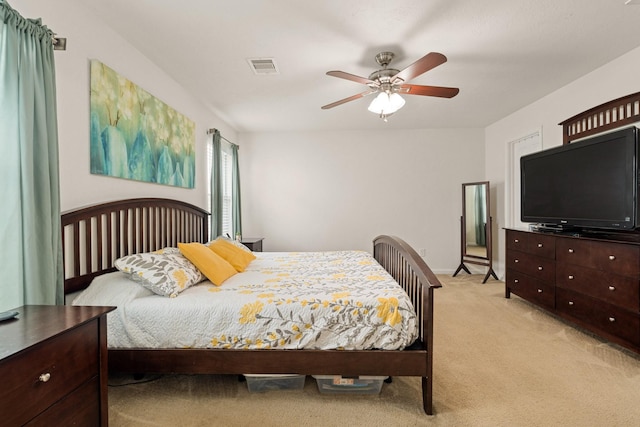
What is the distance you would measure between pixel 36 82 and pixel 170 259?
1177 millimetres

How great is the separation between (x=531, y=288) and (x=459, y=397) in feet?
6.89

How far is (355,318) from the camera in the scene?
173cm

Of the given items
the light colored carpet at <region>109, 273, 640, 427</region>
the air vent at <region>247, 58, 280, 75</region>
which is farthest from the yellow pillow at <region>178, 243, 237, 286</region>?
the air vent at <region>247, 58, 280, 75</region>

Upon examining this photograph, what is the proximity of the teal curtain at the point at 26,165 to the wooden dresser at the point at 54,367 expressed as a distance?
191 millimetres

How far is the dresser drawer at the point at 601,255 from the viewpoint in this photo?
2.27m

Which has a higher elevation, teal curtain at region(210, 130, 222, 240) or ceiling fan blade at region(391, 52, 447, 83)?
ceiling fan blade at region(391, 52, 447, 83)

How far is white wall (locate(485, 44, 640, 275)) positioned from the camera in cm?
277

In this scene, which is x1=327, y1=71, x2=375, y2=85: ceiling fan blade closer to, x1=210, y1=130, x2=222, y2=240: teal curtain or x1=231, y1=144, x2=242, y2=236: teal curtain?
x1=210, y1=130, x2=222, y2=240: teal curtain

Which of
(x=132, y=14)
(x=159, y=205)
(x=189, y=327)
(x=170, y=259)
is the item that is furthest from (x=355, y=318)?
(x=132, y=14)

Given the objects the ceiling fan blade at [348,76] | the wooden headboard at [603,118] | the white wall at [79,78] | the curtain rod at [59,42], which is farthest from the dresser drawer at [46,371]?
the wooden headboard at [603,118]

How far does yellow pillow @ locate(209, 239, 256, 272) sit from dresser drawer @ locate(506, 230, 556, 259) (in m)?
2.93

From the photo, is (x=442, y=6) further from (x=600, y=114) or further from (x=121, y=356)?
(x=121, y=356)

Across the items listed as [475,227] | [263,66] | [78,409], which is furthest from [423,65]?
[475,227]

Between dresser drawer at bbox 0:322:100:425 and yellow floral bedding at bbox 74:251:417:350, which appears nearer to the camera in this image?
dresser drawer at bbox 0:322:100:425
